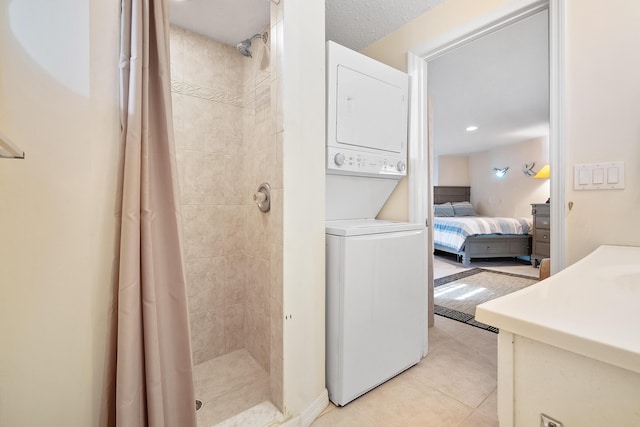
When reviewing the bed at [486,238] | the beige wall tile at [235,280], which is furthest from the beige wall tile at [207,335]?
the bed at [486,238]

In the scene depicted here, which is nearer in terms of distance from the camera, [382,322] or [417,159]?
[382,322]

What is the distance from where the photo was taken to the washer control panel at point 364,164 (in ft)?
5.10

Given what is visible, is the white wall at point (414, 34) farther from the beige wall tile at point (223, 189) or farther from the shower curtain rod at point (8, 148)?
the shower curtain rod at point (8, 148)

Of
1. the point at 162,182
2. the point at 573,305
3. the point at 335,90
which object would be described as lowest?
the point at 573,305

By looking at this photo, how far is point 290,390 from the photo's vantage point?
1.27 metres

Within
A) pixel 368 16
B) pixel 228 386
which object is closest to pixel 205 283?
pixel 228 386

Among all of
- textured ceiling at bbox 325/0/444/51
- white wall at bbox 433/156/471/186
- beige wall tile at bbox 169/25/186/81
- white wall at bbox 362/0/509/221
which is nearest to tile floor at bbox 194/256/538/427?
white wall at bbox 362/0/509/221

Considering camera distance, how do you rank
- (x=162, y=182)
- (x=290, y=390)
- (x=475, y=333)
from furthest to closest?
1. (x=475, y=333)
2. (x=290, y=390)
3. (x=162, y=182)

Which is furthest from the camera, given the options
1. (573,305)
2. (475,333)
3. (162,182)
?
(475,333)

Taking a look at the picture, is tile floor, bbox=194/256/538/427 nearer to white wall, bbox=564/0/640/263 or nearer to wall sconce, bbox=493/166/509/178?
white wall, bbox=564/0/640/263

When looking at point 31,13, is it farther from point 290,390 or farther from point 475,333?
point 475,333

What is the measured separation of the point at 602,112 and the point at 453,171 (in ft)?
21.8

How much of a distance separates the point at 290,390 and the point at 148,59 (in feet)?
4.70

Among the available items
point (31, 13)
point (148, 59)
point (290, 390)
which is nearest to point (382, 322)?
point (290, 390)
